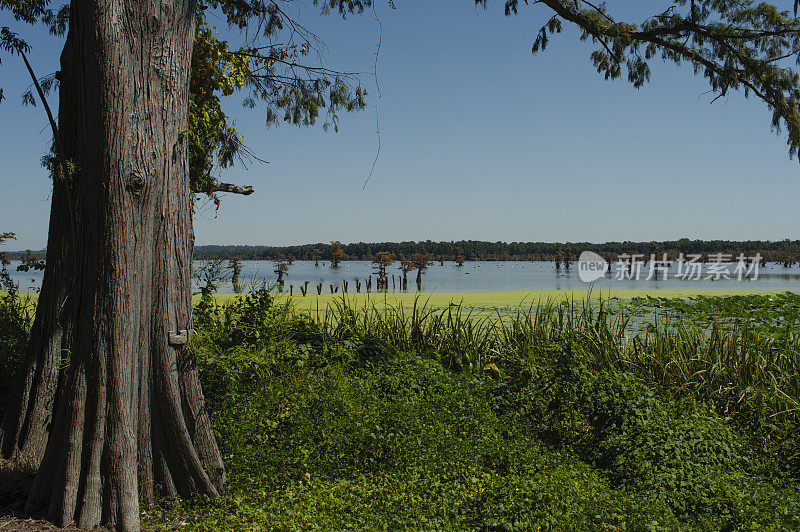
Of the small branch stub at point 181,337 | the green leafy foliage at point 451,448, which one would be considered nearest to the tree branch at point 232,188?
the green leafy foliage at point 451,448

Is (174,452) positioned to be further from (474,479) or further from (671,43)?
(671,43)

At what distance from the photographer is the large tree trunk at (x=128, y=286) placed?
282cm

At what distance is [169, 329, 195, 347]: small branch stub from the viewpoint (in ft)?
10.1

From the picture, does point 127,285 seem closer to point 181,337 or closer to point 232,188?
point 181,337

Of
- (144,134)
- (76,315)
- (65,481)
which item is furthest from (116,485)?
(144,134)

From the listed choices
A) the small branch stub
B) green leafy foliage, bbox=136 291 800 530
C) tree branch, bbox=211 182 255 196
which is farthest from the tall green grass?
the small branch stub

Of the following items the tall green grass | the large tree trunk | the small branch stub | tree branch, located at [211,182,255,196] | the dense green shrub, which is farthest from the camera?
tree branch, located at [211,182,255,196]

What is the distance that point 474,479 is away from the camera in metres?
3.18

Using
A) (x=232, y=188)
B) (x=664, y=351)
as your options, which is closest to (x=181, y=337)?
(x=232, y=188)

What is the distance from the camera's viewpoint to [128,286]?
2.87 meters

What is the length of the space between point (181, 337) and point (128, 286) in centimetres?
43

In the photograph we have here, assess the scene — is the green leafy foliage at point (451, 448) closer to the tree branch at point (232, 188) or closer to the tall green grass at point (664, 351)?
the tall green grass at point (664, 351)

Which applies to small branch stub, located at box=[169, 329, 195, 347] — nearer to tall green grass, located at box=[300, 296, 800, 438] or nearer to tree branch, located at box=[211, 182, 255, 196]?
tall green grass, located at box=[300, 296, 800, 438]

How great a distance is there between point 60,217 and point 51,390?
A: 1.15 m
